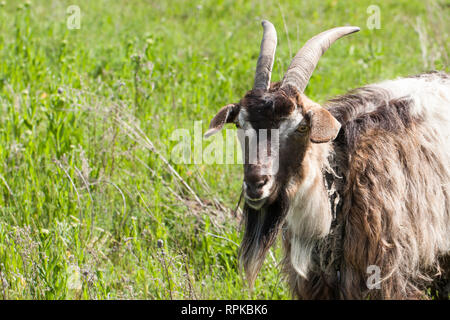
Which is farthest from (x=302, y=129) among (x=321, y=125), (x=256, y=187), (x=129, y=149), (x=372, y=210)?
(x=129, y=149)

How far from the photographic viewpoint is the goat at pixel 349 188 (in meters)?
3.53

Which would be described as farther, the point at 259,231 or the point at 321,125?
the point at 259,231

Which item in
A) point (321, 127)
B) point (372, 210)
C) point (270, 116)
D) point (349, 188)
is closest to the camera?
point (321, 127)

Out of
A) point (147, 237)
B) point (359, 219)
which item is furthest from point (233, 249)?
point (359, 219)

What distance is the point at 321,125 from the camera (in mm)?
3332

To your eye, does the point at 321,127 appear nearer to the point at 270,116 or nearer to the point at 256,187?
the point at 270,116

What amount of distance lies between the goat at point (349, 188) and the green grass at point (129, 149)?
2.06 feet

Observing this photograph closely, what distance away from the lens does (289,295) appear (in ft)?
13.9

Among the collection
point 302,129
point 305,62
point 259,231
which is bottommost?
point 259,231

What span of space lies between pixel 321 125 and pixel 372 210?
67 cm

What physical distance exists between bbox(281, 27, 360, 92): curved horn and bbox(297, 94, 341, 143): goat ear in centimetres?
23

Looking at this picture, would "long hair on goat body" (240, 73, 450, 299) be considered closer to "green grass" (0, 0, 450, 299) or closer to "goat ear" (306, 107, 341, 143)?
"goat ear" (306, 107, 341, 143)

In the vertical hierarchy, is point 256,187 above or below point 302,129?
below

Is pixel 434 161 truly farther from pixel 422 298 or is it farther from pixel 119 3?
pixel 119 3
